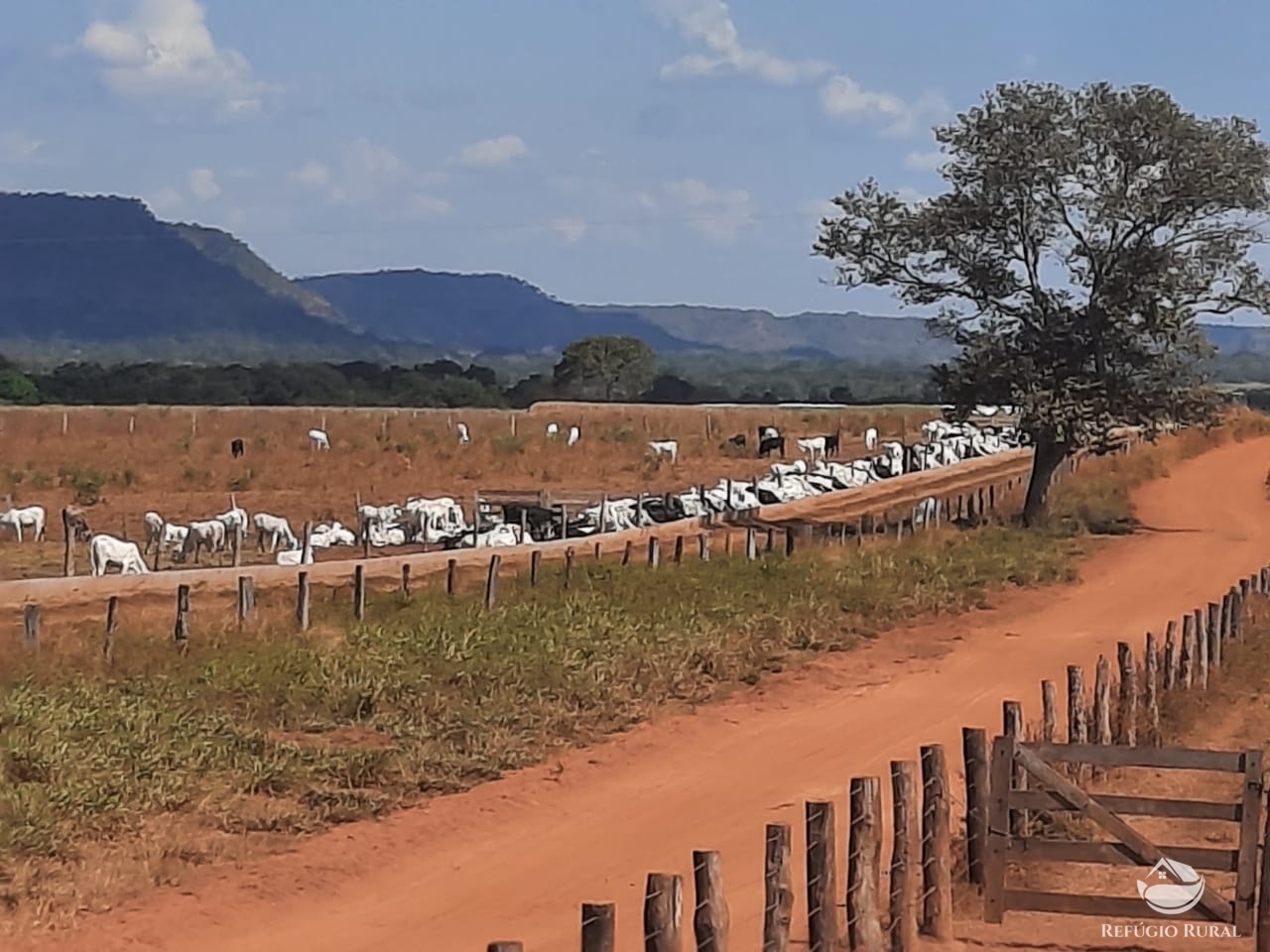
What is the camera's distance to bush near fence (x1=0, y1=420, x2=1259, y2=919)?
13.7m

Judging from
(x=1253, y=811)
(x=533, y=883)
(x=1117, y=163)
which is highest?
(x=1117, y=163)

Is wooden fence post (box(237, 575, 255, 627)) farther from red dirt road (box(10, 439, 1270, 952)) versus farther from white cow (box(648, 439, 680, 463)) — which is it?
white cow (box(648, 439, 680, 463))

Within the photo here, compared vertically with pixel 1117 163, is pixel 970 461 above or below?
below

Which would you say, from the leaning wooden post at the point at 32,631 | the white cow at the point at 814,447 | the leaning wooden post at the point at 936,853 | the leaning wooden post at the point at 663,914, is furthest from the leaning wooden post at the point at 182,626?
the white cow at the point at 814,447

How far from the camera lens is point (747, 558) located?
1091 inches

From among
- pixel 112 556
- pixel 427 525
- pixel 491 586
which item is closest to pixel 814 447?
pixel 427 525

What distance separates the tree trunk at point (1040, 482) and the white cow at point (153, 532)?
16450 mm

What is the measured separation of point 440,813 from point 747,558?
1391cm

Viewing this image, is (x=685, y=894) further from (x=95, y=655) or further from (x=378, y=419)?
(x=378, y=419)

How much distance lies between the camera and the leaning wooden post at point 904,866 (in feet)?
33.8

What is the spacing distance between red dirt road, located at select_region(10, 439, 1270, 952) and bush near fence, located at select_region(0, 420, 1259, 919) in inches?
20.3

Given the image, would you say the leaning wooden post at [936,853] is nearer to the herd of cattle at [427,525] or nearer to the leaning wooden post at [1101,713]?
the leaning wooden post at [1101,713]

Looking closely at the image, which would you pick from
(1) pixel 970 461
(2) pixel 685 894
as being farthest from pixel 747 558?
(1) pixel 970 461

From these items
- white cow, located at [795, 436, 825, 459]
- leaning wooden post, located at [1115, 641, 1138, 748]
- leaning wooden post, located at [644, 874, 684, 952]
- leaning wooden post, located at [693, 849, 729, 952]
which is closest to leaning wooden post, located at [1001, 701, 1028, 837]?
leaning wooden post, located at [1115, 641, 1138, 748]
